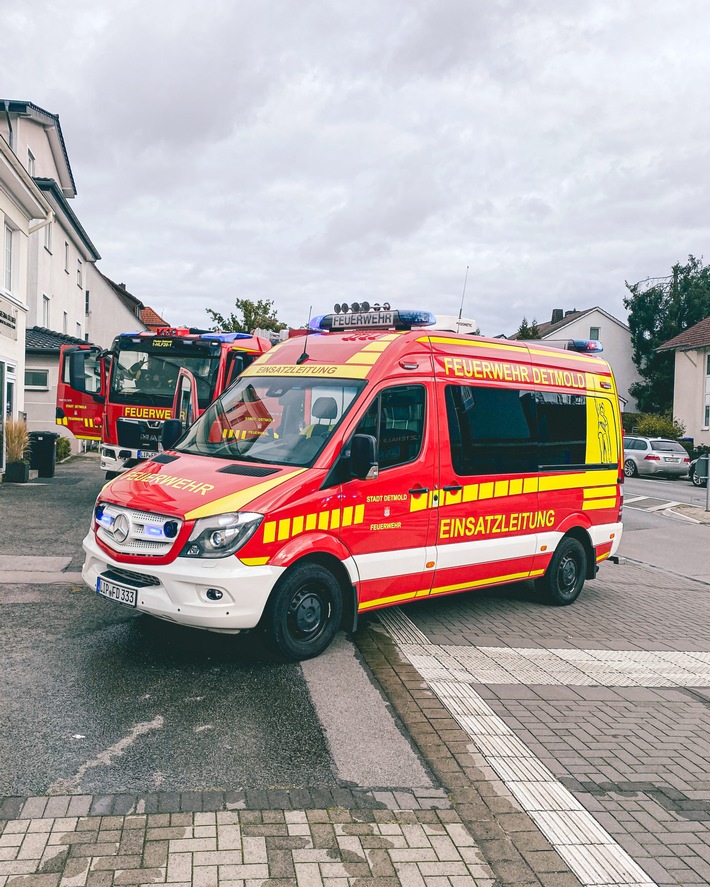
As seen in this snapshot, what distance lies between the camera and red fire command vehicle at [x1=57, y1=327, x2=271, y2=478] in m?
13.4

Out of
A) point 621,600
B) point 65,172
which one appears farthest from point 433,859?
point 65,172

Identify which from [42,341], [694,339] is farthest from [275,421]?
[694,339]

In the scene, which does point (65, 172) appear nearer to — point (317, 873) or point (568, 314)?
point (317, 873)

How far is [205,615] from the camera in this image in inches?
207

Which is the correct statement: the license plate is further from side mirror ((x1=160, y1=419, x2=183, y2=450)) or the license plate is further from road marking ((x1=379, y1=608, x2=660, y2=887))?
road marking ((x1=379, y1=608, x2=660, y2=887))

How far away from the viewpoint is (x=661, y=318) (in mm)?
57375

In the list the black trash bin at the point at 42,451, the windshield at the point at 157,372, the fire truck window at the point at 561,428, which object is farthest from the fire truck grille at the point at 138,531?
the black trash bin at the point at 42,451

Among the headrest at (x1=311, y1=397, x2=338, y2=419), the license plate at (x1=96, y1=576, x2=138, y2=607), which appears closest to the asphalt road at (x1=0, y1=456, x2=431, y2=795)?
the license plate at (x1=96, y1=576, x2=138, y2=607)

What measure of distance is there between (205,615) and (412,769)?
1.72 metres

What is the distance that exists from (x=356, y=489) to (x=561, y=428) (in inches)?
120

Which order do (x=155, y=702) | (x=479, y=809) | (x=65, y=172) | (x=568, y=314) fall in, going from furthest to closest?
(x=568, y=314), (x=65, y=172), (x=155, y=702), (x=479, y=809)

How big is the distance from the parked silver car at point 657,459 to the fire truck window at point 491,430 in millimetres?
24674

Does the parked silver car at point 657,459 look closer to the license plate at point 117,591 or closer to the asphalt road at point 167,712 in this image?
the asphalt road at point 167,712

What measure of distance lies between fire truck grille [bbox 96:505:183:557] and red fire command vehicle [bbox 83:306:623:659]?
0.04ft
